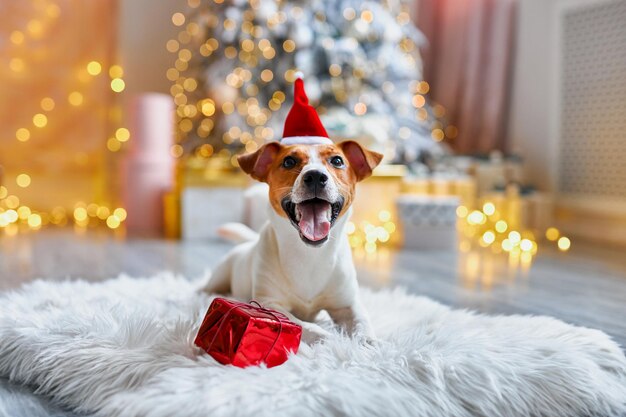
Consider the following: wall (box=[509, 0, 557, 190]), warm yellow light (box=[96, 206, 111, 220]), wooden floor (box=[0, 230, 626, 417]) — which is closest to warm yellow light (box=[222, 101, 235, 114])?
wooden floor (box=[0, 230, 626, 417])

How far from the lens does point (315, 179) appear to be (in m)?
0.97

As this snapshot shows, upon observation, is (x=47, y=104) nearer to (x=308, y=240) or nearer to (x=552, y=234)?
(x=552, y=234)

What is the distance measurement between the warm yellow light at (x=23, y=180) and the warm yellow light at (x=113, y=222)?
1.93 feet

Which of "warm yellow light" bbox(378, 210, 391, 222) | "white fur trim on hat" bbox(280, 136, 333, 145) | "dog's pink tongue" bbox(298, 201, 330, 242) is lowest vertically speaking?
"warm yellow light" bbox(378, 210, 391, 222)

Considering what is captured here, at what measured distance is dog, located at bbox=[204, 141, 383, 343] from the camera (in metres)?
1.00

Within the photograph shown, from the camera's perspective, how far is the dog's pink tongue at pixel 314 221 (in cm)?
98

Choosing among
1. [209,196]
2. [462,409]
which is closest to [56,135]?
[209,196]

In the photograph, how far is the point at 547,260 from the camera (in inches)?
86.9

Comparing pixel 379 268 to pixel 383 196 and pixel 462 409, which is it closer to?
pixel 383 196

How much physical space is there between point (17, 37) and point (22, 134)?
0.55 meters

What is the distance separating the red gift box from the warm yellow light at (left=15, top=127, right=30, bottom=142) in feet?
9.84

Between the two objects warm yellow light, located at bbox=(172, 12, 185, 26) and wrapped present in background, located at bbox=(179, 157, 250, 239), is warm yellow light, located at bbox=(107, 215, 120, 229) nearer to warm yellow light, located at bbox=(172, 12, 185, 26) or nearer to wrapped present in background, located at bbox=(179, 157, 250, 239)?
wrapped present in background, located at bbox=(179, 157, 250, 239)

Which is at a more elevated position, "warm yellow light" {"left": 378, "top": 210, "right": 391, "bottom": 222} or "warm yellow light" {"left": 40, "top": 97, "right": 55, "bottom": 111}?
"warm yellow light" {"left": 40, "top": 97, "right": 55, "bottom": 111}

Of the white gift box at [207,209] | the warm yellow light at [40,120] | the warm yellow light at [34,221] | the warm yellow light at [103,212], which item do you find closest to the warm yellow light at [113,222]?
the warm yellow light at [103,212]
